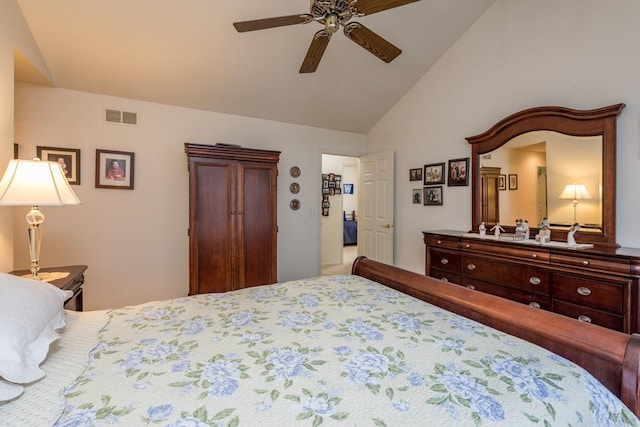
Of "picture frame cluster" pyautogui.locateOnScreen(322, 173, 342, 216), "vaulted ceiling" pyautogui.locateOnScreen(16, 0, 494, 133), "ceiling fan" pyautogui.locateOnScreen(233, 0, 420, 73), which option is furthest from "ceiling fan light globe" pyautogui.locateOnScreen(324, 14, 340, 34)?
"picture frame cluster" pyautogui.locateOnScreen(322, 173, 342, 216)

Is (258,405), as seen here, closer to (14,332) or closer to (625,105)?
(14,332)

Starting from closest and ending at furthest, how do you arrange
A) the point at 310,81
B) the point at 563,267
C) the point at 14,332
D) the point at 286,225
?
the point at 14,332
the point at 563,267
the point at 310,81
the point at 286,225

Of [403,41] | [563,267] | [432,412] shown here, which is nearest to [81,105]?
[403,41]

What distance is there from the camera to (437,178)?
3602 millimetres

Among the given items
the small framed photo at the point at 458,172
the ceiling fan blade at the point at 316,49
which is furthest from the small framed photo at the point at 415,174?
the ceiling fan blade at the point at 316,49

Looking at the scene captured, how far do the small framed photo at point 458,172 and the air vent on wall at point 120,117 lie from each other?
362 centimetres

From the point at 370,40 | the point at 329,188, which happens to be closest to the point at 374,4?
the point at 370,40

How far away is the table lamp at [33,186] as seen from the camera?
1551mm

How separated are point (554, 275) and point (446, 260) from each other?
926mm

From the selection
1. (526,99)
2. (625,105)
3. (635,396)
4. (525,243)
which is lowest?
(635,396)

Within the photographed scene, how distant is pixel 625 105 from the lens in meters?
2.18

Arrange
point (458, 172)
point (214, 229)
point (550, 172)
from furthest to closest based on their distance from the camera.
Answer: point (458, 172) → point (214, 229) → point (550, 172)

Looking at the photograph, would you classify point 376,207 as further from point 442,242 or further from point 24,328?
point 24,328

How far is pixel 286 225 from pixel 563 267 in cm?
303
